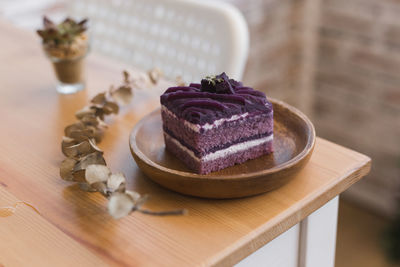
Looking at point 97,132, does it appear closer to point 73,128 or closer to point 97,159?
point 73,128

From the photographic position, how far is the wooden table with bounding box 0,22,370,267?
653 millimetres

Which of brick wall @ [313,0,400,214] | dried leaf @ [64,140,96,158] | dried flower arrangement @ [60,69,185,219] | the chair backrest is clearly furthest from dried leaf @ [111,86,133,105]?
brick wall @ [313,0,400,214]

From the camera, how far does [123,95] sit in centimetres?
103

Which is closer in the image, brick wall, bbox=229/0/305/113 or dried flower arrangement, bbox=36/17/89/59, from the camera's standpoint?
dried flower arrangement, bbox=36/17/89/59

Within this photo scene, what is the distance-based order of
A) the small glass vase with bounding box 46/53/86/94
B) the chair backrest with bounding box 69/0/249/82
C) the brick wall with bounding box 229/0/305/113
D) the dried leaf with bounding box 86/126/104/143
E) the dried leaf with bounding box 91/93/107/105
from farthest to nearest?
the brick wall with bounding box 229/0/305/113 < the chair backrest with bounding box 69/0/249/82 < the small glass vase with bounding box 46/53/86/94 < the dried leaf with bounding box 91/93/107/105 < the dried leaf with bounding box 86/126/104/143

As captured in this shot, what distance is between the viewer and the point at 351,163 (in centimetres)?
82

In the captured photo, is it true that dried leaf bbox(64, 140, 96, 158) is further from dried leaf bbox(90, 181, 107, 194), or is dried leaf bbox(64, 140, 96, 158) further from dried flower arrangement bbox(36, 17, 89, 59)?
dried flower arrangement bbox(36, 17, 89, 59)

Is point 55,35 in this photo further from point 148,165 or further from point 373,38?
point 373,38

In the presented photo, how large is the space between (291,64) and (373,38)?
15.6 inches

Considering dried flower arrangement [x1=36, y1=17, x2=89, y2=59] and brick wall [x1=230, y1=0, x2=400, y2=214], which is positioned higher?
dried flower arrangement [x1=36, y1=17, x2=89, y2=59]

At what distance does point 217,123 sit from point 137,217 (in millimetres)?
171

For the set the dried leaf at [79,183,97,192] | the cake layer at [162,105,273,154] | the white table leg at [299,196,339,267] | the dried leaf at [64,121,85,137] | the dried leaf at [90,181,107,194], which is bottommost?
the white table leg at [299,196,339,267]

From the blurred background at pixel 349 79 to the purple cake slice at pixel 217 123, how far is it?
1.40m

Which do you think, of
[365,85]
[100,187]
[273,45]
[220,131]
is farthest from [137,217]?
[365,85]
